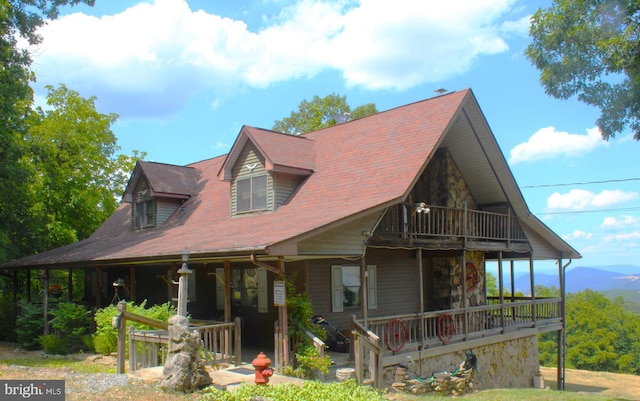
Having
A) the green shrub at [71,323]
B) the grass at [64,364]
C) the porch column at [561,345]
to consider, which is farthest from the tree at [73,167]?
the porch column at [561,345]

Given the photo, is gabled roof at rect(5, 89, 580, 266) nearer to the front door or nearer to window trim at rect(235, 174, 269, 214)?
window trim at rect(235, 174, 269, 214)

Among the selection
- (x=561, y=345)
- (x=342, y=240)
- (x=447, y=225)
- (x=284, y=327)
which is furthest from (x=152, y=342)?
(x=561, y=345)

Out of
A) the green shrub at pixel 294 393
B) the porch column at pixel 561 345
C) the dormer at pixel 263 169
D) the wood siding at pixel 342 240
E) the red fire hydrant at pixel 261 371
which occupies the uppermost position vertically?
the dormer at pixel 263 169

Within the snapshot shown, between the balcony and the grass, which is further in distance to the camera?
the balcony

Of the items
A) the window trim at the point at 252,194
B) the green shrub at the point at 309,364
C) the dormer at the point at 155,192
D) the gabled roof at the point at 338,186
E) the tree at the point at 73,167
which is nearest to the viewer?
the green shrub at the point at 309,364

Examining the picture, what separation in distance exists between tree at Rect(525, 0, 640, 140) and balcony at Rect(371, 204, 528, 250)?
4.24 m

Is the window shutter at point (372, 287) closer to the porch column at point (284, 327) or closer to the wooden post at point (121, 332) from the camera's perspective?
the porch column at point (284, 327)

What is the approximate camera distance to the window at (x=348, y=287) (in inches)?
650

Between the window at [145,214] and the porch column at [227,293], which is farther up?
the window at [145,214]

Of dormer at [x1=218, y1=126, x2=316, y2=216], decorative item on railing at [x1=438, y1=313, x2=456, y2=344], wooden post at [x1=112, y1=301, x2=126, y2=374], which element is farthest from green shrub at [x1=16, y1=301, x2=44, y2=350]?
decorative item on railing at [x1=438, y1=313, x2=456, y2=344]

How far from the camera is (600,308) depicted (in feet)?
197

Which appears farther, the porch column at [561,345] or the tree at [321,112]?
the tree at [321,112]

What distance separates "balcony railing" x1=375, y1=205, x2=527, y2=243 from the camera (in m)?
15.3

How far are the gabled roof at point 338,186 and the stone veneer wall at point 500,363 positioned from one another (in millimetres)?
3464
